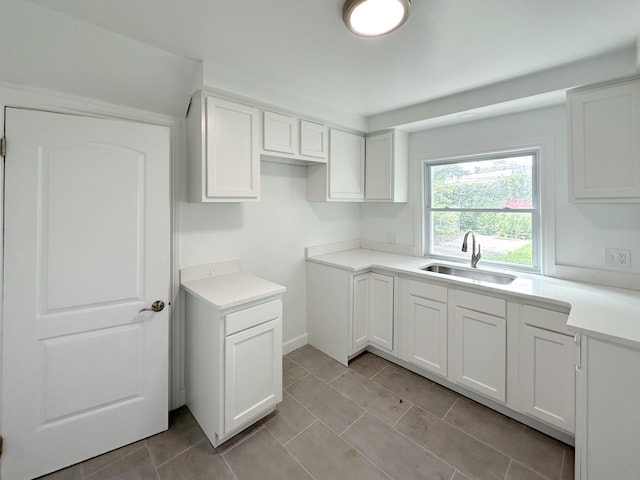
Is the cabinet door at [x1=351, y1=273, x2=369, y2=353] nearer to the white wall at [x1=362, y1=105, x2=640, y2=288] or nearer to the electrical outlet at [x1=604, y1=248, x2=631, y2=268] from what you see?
the white wall at [x1=362, y1=105, x2=640, y2=288]

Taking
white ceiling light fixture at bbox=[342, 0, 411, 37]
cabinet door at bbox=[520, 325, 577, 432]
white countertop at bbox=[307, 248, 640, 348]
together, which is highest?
white ceiling light fixture at bbox=[342, 0, 411, 37]

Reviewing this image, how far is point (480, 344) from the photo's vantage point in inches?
81.3

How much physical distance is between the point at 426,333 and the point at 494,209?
1263 mm

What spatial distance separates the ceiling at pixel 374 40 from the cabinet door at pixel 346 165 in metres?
0.71

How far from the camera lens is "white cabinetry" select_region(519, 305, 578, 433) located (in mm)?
1699

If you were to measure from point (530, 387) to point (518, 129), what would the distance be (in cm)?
193

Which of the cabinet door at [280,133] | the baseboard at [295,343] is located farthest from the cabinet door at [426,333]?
the cabinet door at [280,133]

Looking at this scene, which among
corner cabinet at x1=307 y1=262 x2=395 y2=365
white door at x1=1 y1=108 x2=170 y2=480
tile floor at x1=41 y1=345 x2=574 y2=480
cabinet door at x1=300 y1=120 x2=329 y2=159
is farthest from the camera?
corner cabinet at x1=307 y1=262 x2=395 y2=365

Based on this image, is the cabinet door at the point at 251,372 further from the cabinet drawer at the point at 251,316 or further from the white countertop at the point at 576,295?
the white countertop at the point at 576,295

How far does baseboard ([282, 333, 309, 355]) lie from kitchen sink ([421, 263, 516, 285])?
4.58 feet

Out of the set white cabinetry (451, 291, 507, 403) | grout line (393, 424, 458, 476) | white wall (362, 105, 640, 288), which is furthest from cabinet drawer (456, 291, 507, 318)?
grout line (393, 424, 458, 476)

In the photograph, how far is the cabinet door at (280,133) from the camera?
87.5 inches

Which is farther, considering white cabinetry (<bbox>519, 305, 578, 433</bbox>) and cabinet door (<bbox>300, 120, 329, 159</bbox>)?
cabinet door (<bbox>300, 120, 329, 159</bbox>)

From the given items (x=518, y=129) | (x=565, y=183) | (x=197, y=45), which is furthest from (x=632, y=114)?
(x=197, y=45)
